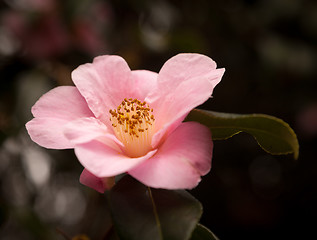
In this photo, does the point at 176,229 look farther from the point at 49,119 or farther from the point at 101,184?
the point at 49,119

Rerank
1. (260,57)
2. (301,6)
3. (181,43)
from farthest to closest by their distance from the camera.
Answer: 1. (301,6)
2. (260,57)
3. (181,43)

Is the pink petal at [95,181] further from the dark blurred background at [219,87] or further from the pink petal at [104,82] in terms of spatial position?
the dark blurred background at [219,87]

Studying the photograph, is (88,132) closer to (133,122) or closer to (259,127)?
(133,122)

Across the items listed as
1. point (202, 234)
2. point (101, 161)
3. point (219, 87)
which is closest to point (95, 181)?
point (101, 161)

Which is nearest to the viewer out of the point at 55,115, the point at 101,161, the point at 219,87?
the point at 101,161

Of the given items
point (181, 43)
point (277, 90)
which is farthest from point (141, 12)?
point (277, 90)

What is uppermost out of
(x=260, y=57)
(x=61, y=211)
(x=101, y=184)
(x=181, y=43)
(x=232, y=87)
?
(x=101, y=184)

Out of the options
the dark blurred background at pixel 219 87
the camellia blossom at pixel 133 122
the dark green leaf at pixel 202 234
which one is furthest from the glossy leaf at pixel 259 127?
the dark blurred background at pixel 219 87
